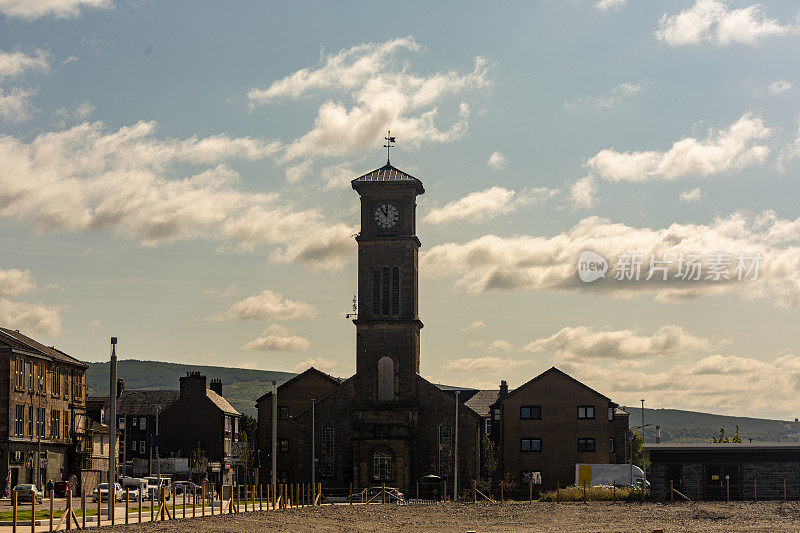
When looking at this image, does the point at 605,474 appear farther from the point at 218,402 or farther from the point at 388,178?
the point at 218,402

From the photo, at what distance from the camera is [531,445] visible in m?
103

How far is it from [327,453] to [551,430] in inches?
848

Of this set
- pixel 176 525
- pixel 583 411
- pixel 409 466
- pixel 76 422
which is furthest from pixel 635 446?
pixel 176 525

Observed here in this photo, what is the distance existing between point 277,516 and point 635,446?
Result: 109 meters

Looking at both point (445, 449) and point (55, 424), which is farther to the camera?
point (55, 424)

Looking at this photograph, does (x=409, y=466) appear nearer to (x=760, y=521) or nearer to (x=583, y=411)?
(x=583, y=411)

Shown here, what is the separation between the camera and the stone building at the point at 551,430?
10212cm

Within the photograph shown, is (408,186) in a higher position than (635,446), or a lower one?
higher

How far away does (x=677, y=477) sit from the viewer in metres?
82.7

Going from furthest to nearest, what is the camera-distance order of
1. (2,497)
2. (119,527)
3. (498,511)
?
(2,497) → (498,511) → (119,527)

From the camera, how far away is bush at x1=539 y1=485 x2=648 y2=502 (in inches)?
3278

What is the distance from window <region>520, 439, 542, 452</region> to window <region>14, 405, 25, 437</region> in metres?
45.0

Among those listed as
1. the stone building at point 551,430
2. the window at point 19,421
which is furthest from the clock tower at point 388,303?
the window at point 19,421

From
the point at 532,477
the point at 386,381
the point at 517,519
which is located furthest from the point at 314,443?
the point at 517,519
